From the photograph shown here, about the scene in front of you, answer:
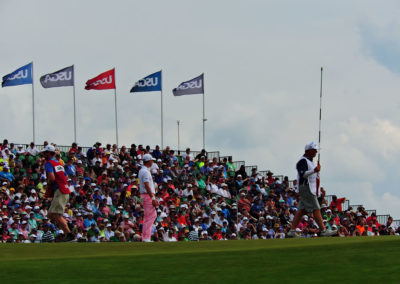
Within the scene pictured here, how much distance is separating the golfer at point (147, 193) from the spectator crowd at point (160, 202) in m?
3.61

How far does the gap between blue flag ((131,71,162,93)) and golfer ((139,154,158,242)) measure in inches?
942

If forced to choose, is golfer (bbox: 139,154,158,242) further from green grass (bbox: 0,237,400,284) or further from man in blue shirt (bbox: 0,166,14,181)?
man in blue shirt (bbox: 0,166,14,181)

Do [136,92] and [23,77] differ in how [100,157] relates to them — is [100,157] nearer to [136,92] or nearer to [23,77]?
[23,77]

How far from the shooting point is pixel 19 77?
39531mm

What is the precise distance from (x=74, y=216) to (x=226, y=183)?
33.0ft

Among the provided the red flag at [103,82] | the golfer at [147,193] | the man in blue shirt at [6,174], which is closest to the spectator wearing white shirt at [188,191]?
the man in blue shirt at [6,174]

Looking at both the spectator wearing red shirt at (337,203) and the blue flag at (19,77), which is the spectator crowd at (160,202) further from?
the blue flag at (19,77)

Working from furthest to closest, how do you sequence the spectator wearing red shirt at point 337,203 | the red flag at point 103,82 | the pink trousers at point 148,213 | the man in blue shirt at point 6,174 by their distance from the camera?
the red flag at point 103,82, the spectator wearing red shirt at point 337,203, the man in blue shirt at point 6,174, the pink trousers at point 148,213

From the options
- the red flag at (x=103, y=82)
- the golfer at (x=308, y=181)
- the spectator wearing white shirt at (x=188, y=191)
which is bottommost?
the spectator wearing white shirt at (x=188, y=191)

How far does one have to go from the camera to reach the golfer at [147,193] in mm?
19781

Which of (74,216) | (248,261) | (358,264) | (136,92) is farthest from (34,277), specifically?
(136,92)

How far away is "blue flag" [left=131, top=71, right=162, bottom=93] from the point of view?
144 feet

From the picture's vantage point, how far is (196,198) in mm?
31609

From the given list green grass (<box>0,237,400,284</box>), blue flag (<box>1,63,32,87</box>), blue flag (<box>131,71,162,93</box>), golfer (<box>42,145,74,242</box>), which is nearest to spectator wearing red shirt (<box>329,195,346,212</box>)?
blue flag (<box>131,71,162,93</box>)
